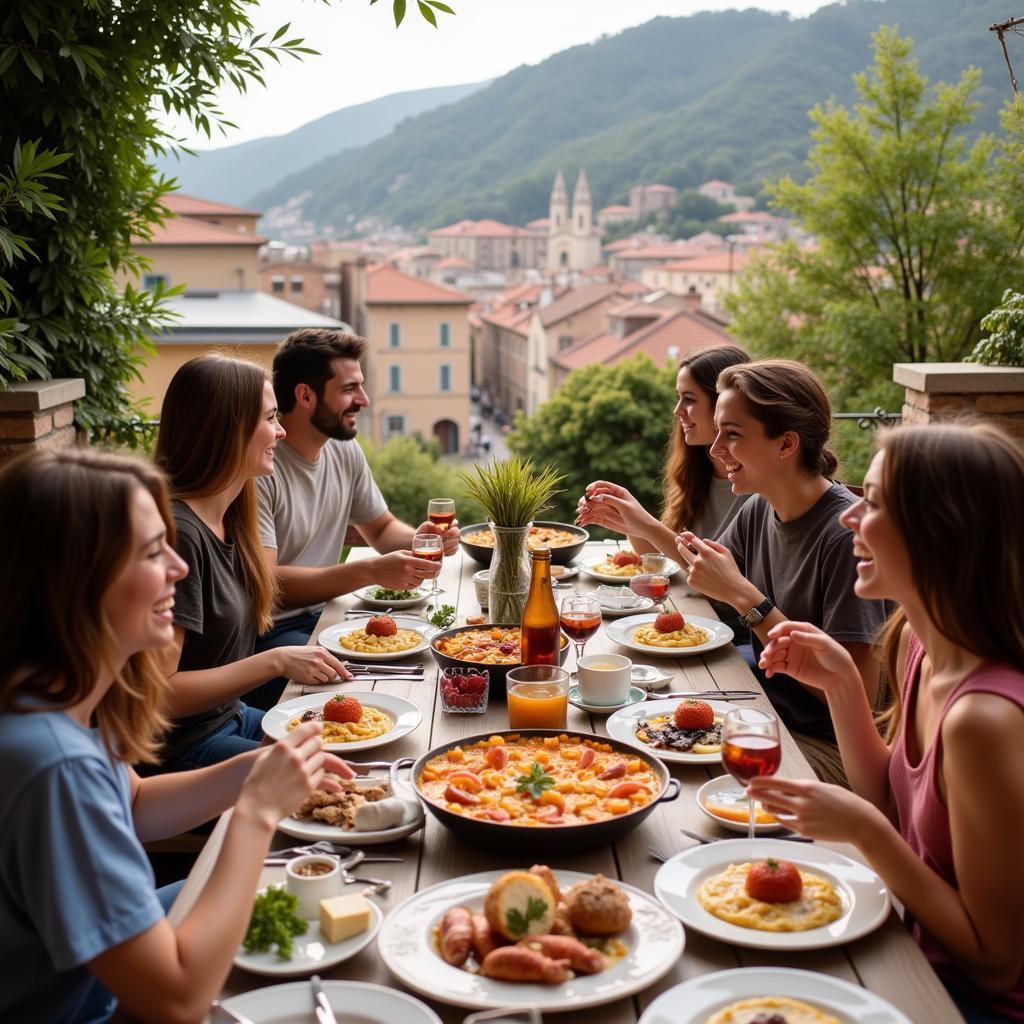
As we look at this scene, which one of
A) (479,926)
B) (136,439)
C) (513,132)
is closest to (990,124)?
(136,439)

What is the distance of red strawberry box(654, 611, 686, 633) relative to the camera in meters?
2.66

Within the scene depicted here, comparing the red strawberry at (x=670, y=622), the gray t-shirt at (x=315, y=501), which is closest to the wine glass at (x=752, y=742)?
the red strawberry at (x=670, y=622)

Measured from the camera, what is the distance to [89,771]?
4.12 ft

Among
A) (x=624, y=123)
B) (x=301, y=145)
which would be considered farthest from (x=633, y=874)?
(x=301, y=145)

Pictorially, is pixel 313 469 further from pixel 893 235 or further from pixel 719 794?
pixel 893 235

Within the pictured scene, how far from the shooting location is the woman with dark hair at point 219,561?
240cm

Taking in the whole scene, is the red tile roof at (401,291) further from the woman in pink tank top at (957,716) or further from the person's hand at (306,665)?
the woman in pink tank top at (957,716)

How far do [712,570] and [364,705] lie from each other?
854mm

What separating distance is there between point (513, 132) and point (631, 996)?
3988 inches

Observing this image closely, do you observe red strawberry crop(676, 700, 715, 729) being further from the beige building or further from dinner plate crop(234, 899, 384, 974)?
the beige building

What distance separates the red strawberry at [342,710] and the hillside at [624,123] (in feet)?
233

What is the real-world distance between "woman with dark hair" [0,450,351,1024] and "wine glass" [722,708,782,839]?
57 cm

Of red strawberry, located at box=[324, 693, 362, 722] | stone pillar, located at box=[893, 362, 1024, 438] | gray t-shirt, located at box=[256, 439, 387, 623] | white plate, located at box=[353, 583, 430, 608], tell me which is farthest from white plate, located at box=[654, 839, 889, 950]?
stone pillar, located at box=[893, 362, 1024, 438]

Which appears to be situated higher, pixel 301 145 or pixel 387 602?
pixel 301 145
